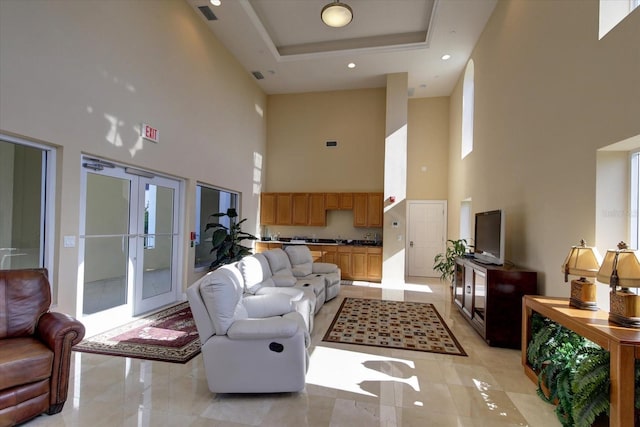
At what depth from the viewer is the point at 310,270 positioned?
590 centimetres

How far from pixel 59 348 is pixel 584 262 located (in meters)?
4.25

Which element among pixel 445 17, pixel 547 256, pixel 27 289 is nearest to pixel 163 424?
pixel 27 289

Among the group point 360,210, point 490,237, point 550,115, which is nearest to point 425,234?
point 360,210

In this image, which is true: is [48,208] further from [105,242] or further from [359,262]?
[359,262]

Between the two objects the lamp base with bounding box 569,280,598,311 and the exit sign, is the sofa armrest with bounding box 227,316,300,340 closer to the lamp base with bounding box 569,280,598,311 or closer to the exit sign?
the lamp base with bounding box 569,280,598,311

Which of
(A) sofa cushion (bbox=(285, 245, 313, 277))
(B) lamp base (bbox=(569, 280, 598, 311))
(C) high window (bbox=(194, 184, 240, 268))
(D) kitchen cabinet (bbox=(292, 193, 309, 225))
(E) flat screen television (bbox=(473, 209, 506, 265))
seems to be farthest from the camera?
(D) kitchen cabinet (bbox=(292, 193, 309, 225))

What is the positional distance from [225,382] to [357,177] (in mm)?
6752

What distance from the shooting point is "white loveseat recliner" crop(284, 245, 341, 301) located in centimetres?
552

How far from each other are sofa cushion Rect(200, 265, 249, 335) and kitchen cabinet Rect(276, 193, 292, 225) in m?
6.03

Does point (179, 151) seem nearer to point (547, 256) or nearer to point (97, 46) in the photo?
point (97, 46)

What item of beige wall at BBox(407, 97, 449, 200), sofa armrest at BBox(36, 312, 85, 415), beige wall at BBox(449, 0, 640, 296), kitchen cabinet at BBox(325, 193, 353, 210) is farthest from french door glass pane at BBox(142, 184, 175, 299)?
beige wall at BBox(407, 97, 449, 200)

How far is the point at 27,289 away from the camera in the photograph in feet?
8.27

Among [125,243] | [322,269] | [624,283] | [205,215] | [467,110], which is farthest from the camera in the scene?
[467,110]

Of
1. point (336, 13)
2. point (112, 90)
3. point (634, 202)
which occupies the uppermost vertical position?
point (336, 13)
